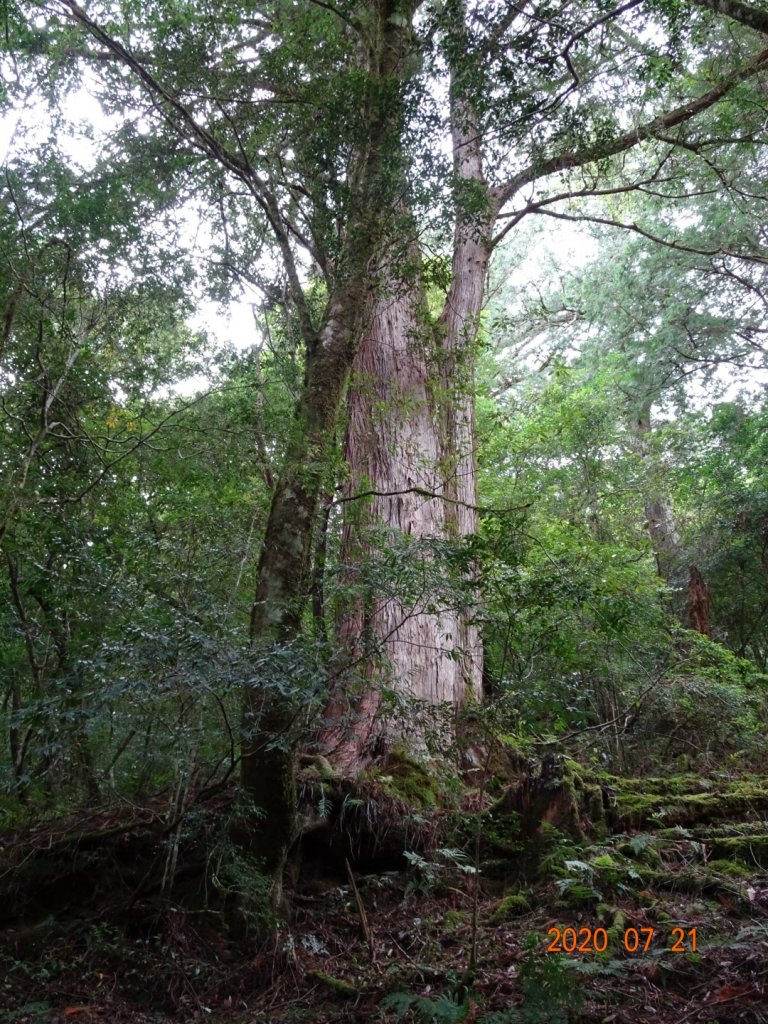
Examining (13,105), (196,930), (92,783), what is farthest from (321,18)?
(196,930)

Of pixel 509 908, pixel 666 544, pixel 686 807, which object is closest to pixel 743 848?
pixel 686 807

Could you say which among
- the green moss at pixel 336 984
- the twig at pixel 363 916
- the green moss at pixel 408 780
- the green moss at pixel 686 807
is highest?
the green moss at pixel 408 780

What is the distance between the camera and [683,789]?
5605 mm

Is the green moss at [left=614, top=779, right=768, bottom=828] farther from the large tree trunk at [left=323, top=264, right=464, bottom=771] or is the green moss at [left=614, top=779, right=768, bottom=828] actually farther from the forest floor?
the large tree trunk at [left=323, top=264, right=464, bottom=771]

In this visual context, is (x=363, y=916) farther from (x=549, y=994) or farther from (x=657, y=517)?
(x=657, y=517)

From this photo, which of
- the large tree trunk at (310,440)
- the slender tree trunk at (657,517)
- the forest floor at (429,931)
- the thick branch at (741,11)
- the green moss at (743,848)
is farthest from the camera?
the slender tree trunk at (657,517)

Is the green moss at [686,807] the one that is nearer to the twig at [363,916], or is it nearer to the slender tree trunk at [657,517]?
the twig at [363,916]

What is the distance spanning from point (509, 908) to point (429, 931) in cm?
52

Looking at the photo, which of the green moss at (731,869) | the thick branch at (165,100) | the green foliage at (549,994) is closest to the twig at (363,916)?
the green foliage at (549,994)

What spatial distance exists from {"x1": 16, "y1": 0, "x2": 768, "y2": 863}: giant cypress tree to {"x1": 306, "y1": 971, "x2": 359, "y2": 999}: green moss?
696 mm

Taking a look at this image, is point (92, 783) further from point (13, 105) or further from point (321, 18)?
point (321, 18)

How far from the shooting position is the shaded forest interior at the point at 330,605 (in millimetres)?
3857

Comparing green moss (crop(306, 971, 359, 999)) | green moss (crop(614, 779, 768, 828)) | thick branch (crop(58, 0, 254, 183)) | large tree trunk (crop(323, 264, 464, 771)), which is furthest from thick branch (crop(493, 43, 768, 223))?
green moss (crop(306, 971, 359, 999))

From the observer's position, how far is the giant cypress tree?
515 cm
